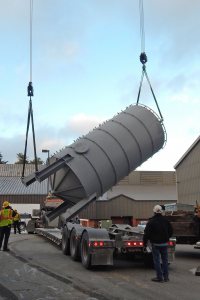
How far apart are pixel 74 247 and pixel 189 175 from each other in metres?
28.6

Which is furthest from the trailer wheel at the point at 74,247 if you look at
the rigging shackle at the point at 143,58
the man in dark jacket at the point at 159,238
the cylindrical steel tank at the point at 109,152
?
the rigging shackle at the point at 143,58

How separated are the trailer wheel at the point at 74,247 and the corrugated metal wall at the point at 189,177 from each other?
25.2 metres

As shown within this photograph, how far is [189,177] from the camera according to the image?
131 feet

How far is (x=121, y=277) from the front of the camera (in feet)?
31.9

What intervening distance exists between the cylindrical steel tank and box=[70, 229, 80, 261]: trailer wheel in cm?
138

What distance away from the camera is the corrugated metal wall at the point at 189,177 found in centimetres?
3819

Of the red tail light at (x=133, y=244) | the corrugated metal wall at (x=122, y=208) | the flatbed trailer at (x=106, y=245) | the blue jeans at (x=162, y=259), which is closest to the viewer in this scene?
the blue jeans at (x=162, y=259)

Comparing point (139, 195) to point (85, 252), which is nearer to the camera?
point (85, 252)

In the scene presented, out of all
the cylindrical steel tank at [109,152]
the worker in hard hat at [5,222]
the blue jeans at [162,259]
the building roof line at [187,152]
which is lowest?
the blue jeans at [162,259]

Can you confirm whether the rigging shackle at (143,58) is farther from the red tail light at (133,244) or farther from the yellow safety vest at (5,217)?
the yellow safety vest at (5,217)

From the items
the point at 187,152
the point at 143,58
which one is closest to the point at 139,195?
the point at 187,152

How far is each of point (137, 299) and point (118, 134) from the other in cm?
694

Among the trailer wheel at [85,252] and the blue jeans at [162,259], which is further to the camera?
the trailer wheel at [85,252]

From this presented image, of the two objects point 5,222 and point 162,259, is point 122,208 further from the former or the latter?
point 162,259
